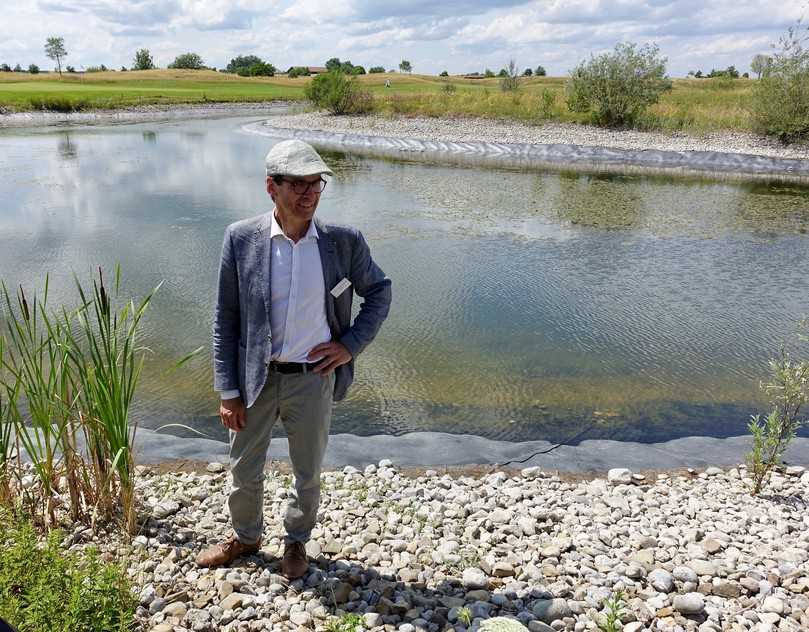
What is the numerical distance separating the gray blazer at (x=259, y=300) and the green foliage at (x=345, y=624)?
2.99ft

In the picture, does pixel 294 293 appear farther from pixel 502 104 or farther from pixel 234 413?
pixel 502 104

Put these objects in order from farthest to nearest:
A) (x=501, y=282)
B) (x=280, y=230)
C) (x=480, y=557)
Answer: (x=501, y=282) < (x=480, y=557) < (x=280, y=230)

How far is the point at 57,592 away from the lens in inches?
93.0

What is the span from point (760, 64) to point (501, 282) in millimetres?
26697

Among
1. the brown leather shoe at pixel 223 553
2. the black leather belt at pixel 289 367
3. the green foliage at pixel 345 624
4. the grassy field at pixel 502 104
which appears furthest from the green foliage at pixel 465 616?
the grassy field at pixel 502 104

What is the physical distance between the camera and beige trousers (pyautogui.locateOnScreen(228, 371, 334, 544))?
2691mm

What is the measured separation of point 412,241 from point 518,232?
2.25 m

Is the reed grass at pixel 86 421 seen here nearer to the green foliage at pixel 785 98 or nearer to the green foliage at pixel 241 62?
the green foliage at pixel 785 98

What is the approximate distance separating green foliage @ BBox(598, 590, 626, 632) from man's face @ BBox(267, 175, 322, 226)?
187 centimetres

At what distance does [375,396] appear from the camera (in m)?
5.50

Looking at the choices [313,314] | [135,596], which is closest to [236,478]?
[135,596]

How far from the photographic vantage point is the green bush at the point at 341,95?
1508 inches

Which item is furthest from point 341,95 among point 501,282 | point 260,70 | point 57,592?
point 260,70

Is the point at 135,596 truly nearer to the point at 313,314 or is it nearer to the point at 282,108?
the point at 313,314
